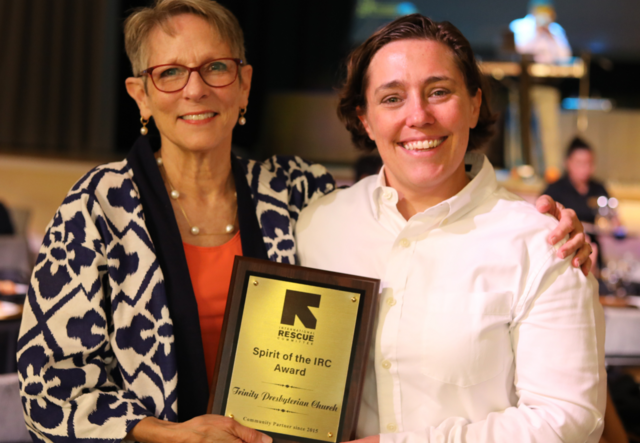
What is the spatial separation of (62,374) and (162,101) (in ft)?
2.38

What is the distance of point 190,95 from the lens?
1.59 metres

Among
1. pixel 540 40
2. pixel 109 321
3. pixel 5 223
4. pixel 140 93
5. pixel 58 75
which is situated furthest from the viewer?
pixel 58 75

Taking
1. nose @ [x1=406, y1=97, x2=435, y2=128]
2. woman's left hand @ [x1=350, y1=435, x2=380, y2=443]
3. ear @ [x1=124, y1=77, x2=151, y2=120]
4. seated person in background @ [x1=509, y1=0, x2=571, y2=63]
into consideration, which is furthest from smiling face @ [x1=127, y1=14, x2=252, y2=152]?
seated person in background @ [x1=509, y1=0, x2=571, y2=63]

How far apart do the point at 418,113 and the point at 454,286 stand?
41 centimetres

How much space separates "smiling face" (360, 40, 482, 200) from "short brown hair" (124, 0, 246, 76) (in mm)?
433

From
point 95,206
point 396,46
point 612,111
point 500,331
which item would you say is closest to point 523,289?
point 500,331

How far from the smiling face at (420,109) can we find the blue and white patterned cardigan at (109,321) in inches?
23.9

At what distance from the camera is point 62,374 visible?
139cm

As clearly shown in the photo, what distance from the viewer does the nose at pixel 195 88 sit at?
159 cm

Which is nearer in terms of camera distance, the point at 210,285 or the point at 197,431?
the point at 197,431

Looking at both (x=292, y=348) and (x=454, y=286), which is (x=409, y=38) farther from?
(x=292, y=348)

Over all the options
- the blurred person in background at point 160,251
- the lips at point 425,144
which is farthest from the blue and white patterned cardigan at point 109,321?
the lips at point 425,144

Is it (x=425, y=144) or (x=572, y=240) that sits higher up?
(x=425, y=144)

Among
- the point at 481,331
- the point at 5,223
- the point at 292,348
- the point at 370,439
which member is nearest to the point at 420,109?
the point at 481,331
